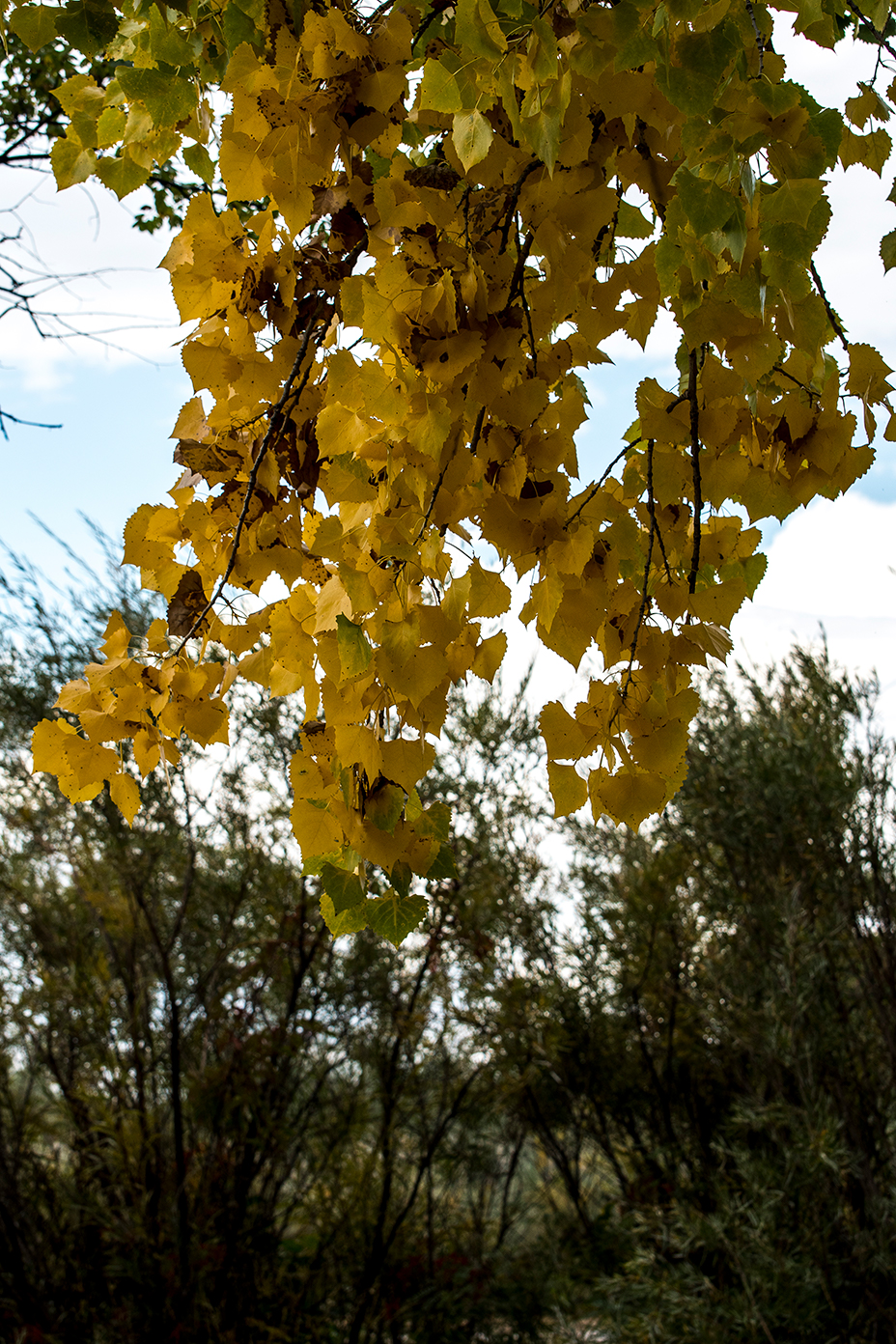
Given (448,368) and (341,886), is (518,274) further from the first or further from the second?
(341,886)

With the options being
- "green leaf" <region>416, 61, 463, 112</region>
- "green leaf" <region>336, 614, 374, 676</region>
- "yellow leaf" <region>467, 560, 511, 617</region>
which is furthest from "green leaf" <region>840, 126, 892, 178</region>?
"green leaf" <region>336, 614, 374, 676</region>

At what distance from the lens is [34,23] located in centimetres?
80

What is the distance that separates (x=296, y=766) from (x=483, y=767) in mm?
4026

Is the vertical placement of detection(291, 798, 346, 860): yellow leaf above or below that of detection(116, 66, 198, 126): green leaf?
below

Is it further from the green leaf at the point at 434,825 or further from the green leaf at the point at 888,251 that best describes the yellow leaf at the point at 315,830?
the green leaf at the point at 888,251

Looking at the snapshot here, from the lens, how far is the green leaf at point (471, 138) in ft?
1.87

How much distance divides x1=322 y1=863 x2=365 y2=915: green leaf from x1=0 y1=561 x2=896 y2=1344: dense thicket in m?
2.64

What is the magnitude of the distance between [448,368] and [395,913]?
0.38 m

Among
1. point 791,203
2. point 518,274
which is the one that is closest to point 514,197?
point 518,274

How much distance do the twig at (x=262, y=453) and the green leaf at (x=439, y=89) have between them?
A: 19cm

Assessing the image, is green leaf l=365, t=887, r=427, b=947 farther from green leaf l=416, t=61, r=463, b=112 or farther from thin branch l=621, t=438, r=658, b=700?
green leaf l=416, t=61, r=463, b=112

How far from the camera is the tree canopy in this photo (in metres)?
0.58

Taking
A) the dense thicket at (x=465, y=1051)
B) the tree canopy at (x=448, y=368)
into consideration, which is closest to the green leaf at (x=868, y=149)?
the tree canopy at (x=448, y=368)

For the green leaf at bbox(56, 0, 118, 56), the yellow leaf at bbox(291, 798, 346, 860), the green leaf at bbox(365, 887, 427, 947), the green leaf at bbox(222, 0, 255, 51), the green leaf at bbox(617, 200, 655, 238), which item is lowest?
the green leaf at bbox(365, 887, 427, 947)
